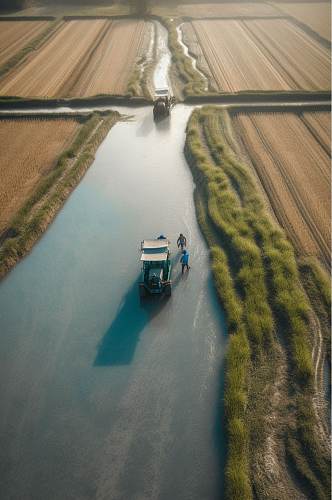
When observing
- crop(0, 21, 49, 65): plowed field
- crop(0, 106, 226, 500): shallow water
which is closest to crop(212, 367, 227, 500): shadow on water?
crop(0, 106, 226, 500): shallow water

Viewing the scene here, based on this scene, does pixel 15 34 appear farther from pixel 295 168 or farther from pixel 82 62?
pixel 295 168

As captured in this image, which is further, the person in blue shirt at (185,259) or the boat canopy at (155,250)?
the person in blue shirt at (185,259)

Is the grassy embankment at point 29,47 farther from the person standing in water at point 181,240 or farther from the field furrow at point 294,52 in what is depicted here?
the person standing in water at point 181,240

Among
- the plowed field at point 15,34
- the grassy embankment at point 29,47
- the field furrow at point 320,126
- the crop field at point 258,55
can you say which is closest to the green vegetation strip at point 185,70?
the crop field at point 258,55

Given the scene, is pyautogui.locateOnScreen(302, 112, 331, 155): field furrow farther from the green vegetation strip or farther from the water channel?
the water channel

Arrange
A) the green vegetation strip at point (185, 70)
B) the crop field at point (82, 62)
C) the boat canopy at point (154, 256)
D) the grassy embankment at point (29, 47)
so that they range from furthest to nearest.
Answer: the grassy embankment at point (29, 47), the crop field at point (82, 62), the green vegetation strip at point (185, 70), the boat canopy at point (154, 256)
